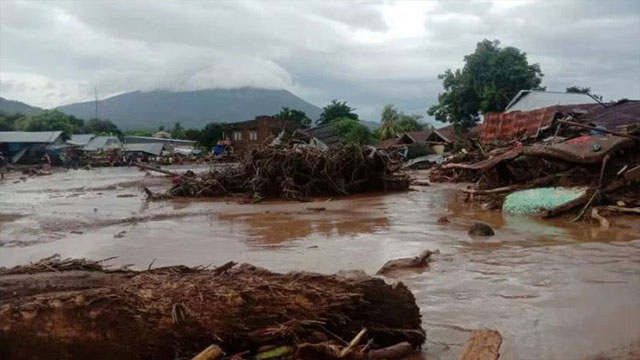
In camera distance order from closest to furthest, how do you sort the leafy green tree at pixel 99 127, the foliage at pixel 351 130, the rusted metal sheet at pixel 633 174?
the rusted metal sheet at pixel 633 174 < the foliage at pixel 351 130 < the leafy green tree at pixel 99 127

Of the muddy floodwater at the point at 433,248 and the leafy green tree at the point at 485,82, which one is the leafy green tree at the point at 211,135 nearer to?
the leafy green tree at the point at 485,82

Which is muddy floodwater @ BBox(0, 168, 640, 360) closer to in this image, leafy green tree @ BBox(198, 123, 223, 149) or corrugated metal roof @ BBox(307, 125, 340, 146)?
corrugated metal roof @ BBox(307, 125, 340, 146)

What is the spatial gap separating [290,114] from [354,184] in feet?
152

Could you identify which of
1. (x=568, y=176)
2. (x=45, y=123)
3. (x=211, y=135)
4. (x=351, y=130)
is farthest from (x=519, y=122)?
(x=45, y=123)

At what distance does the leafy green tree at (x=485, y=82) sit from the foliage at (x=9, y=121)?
5366 cm

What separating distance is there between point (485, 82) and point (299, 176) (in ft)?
82.1

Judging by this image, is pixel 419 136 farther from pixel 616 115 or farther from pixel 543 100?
pixel 616 115

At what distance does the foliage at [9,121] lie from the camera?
225 feet

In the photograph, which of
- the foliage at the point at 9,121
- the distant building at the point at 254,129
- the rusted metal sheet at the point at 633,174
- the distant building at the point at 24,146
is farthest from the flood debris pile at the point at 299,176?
the foliage at the point at 9,121

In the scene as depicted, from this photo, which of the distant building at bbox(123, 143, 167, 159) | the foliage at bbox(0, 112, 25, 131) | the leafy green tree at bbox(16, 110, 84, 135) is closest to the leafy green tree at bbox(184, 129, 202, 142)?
the distant building at bbox(123, 143, 167, 159)

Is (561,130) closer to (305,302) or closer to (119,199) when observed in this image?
(119,199)

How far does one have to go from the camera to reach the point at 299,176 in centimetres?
1738

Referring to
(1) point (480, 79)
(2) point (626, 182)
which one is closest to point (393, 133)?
(1) point (480, 79)

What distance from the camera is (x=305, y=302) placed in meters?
3.67
